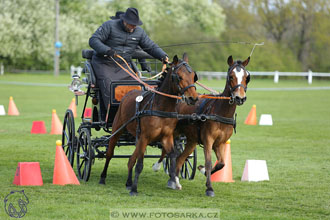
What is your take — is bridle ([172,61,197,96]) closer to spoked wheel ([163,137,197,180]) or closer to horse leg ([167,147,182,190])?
horse leg ([167,147,182,190])

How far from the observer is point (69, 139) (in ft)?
35.9

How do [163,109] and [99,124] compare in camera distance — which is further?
[99,124]

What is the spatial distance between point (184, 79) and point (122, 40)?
7.71ft

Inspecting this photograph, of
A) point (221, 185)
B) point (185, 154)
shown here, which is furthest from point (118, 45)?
point (221, 185)

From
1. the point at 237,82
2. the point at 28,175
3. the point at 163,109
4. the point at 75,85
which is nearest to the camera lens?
the point at 237,82

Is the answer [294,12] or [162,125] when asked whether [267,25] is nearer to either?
[294,12]

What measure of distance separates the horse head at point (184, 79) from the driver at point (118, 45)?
4.93 ft

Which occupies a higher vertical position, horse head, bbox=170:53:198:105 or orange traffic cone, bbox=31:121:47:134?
horse head, bbox=170:53:198:105

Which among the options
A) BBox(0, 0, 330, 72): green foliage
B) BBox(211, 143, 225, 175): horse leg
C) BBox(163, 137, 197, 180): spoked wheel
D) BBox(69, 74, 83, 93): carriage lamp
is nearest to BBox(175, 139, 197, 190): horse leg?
BBox(163, 137, 197, 180): spoked wheel

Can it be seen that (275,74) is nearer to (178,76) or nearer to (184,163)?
(184,163)

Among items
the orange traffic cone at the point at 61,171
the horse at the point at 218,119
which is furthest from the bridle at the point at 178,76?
the orange traffic cone at the point at 61,171

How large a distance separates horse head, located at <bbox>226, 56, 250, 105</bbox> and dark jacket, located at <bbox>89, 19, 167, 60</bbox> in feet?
5.91

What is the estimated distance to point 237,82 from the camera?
835 cm

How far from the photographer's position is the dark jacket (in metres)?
10.0
